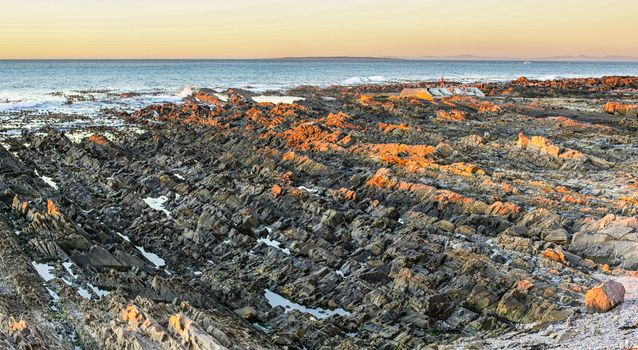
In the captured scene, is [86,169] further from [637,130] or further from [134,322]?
[637,130]

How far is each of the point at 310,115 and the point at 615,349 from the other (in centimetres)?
3415

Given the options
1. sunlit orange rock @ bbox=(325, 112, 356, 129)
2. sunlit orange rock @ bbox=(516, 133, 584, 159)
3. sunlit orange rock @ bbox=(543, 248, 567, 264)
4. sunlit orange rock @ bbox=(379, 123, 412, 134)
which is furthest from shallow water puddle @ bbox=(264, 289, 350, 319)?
sunlit orange rock @ bbox=(325, 112, 356, 129)

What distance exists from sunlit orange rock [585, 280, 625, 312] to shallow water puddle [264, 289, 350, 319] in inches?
208

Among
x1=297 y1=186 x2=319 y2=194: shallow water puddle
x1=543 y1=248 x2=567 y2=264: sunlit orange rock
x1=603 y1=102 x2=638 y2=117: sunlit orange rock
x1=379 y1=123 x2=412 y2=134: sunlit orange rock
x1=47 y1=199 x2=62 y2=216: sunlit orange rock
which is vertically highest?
x1=603 y1=102 x2=638 y2=117: sunlit orange rock

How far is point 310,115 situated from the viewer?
144ft

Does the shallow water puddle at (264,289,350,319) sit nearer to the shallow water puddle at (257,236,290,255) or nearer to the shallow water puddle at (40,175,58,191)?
the shallow water puddle at (257,236,290,255)

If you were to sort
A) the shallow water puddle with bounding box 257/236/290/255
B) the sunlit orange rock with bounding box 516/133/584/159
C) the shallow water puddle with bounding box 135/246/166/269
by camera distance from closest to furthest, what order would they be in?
the shallow water puddle with bounding box 135/246/166/269, the shallow water puddle with bounding box 257/236/290/255, the sunlit orange rock with bounding box 516/133/584/159

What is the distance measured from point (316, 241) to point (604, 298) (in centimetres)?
796

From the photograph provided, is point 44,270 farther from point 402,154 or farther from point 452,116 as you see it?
point 452,116

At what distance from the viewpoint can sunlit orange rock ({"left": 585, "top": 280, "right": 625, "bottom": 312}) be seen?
12758 millimetres

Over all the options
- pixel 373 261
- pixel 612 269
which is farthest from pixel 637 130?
pixel 373 261

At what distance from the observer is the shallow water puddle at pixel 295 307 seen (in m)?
13.9

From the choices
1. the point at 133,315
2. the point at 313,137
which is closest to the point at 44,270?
the point at 133,315

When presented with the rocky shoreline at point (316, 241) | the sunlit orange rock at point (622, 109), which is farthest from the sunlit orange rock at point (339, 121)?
the sunlit orange rock at point (622, 109)
